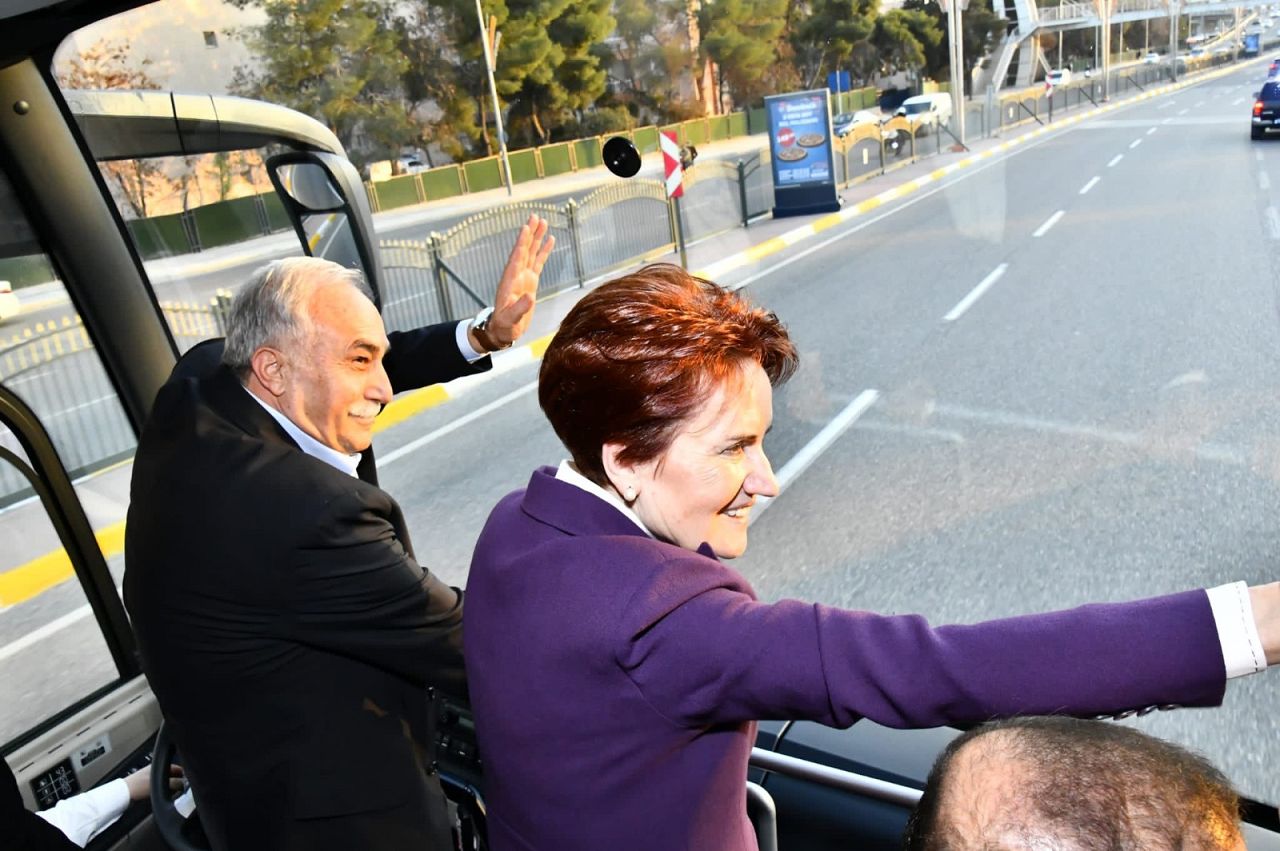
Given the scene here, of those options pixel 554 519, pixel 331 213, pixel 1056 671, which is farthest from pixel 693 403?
pixel 331 213

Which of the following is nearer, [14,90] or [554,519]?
[554,519]

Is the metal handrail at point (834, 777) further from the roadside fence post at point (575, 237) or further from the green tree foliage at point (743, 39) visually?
the roadside fence post at point (575, 237)

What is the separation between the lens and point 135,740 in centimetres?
233

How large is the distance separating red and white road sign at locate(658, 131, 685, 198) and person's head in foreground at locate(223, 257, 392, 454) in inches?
37.5

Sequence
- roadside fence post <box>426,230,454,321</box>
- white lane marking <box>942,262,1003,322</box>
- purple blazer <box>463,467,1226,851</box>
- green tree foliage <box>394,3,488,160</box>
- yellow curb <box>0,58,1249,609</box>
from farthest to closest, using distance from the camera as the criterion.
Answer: roadside fence post <box>426,230,454,321</box> < white lane marking <box>942,262,1003,322</box> < green tree foliage <box>394,3,488,160</box> < yellow curb <box>0,58,1249,609</box> < purple blazer <box>463,467,1226,851</box>

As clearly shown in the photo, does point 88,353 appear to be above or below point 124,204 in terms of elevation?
below

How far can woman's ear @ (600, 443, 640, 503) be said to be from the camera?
3.28ft

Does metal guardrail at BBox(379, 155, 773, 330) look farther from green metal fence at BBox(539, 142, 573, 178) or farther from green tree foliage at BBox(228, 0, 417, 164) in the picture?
green tree foliage at BBox(228, 0, 417, 164)

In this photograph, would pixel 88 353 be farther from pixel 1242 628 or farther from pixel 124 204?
pixel 1242 628

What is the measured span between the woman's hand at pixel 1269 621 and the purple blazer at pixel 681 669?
0.10 feet

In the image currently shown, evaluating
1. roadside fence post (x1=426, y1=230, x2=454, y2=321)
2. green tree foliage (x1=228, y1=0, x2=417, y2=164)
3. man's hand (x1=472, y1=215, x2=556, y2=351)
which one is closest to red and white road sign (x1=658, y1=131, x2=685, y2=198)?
man's hand (x1=472, y1=215, x2=556, y2=351)

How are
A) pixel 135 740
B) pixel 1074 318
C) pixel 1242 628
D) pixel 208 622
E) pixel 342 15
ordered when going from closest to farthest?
pixel 1242 628 < pixel 208 622 < pixel 135 740 < pixel 1074 318 < pixel 342 15

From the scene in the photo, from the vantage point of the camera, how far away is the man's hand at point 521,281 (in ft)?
6.81

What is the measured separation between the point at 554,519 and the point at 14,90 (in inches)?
71.8
